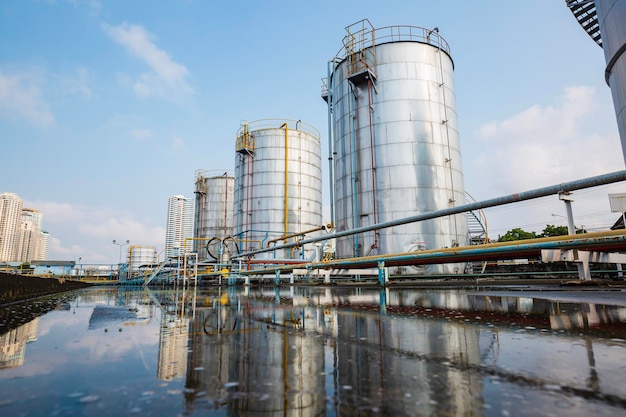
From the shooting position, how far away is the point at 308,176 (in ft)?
87.2

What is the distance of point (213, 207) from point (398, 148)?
2432 centimetres

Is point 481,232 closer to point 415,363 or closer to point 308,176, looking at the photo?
point 308,176

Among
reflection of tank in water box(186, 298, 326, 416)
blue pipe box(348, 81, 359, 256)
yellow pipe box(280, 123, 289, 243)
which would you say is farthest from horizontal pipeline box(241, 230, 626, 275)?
yellow pipe box(280, 123, 289, 243)

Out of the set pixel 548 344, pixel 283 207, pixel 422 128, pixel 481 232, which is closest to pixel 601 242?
pixel 548 344

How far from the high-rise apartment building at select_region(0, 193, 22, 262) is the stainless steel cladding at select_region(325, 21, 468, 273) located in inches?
5279

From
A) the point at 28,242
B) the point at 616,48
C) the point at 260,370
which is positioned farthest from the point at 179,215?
the point at 260,370

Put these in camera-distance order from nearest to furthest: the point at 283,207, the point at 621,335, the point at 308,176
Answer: the point at 621,335 → the point at 283,207 → the point at 308,176

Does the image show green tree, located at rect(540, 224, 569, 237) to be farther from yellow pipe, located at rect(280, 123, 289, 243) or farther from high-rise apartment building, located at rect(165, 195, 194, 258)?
high-rise apartment building, located at rect(165, 195, 194, 258)

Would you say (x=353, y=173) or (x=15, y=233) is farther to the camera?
(x=15, y=233)

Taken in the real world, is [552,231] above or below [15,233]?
below

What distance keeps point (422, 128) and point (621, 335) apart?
13.4m

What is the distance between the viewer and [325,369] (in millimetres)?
1802

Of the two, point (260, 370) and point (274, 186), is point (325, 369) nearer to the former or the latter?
point (260, 370)

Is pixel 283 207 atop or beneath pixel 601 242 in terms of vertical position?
atop
